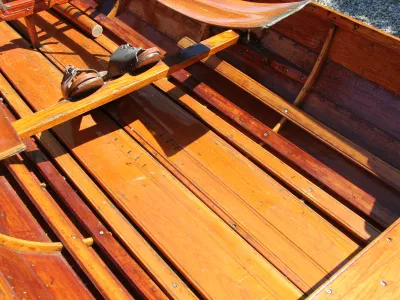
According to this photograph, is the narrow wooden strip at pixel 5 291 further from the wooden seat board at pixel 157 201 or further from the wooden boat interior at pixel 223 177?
the wooden seat board at pixel 157 201

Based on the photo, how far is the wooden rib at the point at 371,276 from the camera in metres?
1.79

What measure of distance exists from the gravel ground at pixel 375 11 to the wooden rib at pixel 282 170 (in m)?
4.40

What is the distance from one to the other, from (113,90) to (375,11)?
18.3ft

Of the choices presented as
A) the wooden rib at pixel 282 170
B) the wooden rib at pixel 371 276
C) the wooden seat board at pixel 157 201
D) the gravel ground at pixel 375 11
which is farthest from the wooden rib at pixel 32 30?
the gravel ground at pixel 375 11

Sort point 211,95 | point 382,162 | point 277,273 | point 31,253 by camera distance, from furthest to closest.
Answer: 1. point 211,95
2. point 382,162
3. point 277,273
4. point 31,253

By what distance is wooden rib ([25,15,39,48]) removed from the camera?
377 cm

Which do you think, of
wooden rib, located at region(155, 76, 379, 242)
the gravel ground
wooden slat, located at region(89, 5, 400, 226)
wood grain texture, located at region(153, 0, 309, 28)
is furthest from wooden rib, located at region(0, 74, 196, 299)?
the gravel ground

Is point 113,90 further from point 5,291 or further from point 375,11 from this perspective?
point 375,11

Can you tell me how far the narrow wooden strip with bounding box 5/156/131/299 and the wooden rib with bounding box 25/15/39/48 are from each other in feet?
5.03

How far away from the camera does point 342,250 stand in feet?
8.13

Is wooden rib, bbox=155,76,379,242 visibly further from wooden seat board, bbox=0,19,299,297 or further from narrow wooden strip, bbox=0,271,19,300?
narrow wooden strip, bbox=0,271,19,300

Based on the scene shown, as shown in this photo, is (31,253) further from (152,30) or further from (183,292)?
(152,30)

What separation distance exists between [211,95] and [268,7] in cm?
74

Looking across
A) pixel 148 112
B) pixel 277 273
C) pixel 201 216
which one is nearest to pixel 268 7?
pixel 148 112
